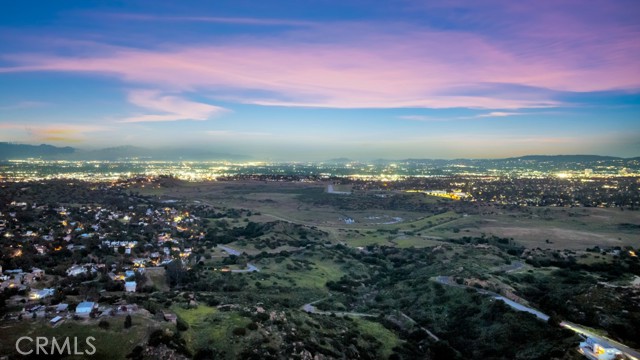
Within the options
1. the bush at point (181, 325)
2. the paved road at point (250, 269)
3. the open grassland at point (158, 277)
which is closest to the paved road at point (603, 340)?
the bush at point (181, 325)

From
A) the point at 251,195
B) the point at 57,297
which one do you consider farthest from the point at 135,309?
the point at 251,195

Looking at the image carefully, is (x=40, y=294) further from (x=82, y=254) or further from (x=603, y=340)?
(x=603, y=340)

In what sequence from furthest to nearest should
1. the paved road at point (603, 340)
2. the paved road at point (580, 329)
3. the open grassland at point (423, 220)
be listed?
the open grassland at point (423, 220), the paved road at point (580, 329), the paved road at point (603, 340)

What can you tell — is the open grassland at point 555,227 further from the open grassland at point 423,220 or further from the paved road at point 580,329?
the paved road at point 580,329

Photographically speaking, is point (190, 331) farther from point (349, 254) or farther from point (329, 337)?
point (349, 254)

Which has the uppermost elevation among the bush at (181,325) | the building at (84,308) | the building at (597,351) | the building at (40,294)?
the building at (84,308)

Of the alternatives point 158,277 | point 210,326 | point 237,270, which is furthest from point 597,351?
point 158,277

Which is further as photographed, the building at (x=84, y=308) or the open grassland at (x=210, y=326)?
the building at (x=84, y=308)
